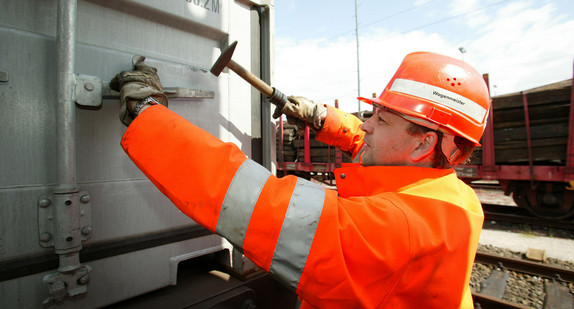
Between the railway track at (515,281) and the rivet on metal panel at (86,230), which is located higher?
the rivet on metal panel at (86,230)

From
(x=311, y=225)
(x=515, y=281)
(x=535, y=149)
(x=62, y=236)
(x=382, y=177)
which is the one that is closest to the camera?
(x=311, y=225)

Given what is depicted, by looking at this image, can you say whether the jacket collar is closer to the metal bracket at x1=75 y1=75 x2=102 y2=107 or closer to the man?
the man

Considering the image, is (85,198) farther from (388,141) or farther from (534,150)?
(534,150)

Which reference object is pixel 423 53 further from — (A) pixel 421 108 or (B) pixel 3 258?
(B) pixel 3 258

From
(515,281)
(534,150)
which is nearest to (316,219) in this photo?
(515,281)

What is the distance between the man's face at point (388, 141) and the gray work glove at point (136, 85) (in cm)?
107

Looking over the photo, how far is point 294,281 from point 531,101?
25.4 feet

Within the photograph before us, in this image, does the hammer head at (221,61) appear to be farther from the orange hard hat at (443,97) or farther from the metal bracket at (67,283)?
the metal bracket at (67,283)

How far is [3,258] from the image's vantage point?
109cm

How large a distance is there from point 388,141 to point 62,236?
1.50 m

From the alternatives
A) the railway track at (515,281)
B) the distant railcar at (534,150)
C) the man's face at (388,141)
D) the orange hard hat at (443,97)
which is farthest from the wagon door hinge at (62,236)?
the distant railcar at (534,150)

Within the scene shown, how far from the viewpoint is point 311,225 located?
102 cm

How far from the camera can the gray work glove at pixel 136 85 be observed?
48.2 inches

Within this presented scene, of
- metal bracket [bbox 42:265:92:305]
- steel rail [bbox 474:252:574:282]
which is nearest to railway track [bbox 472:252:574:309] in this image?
steel rail [bbox 474:252:574:282]
